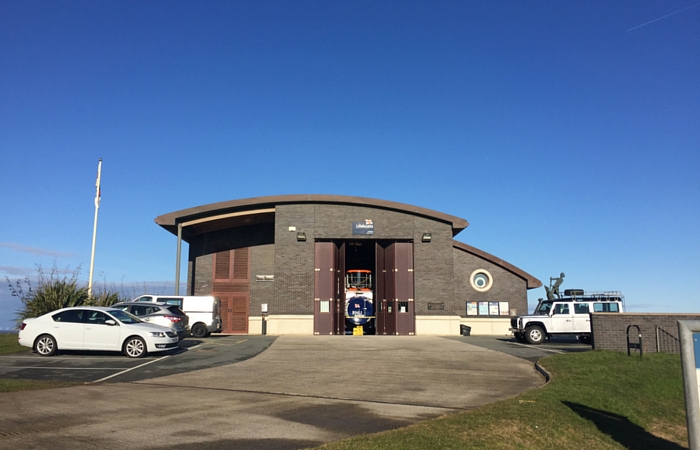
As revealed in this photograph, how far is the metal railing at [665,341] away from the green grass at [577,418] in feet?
9.72

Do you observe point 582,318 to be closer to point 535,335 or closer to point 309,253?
point 535,335

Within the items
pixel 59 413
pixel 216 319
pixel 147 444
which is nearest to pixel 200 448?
pixel 147 444

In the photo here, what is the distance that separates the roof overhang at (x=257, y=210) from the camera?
99.6 ft

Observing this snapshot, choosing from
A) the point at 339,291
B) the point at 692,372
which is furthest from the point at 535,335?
the point at 692,372

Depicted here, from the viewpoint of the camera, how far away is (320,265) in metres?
31.0

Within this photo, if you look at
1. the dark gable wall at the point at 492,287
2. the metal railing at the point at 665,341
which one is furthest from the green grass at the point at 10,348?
the dark gable wall at the point at 492,287

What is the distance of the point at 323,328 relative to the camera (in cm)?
3047

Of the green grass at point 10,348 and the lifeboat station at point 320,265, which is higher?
the lifeboat station at point 320,265

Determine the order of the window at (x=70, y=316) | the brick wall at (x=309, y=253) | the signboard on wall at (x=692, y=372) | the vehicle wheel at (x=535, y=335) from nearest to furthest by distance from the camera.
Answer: the signboard on wall at (x=692, y=372)
the window at (x=70, y=316)
the vehicle wheel at (x=535, y=335)
the brick wall at (x=309, y=253)

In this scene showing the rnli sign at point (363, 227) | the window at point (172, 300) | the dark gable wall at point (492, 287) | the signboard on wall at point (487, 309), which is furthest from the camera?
the dark gable wall at point (492, 287)

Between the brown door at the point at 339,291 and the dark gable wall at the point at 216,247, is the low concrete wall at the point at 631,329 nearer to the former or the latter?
the brown door at the point at 339,291

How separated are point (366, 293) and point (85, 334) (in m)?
18.5

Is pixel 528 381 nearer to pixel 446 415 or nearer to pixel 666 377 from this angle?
pixel 666 377

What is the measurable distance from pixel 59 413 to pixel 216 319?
1963 centimetres
